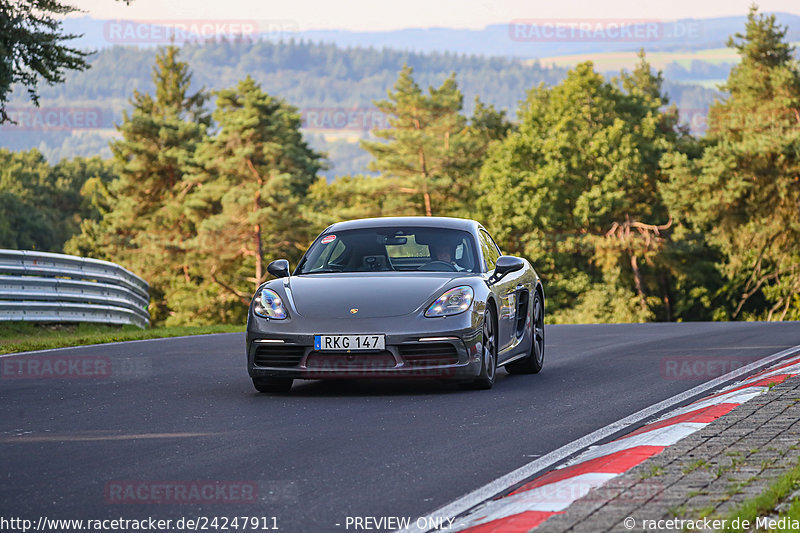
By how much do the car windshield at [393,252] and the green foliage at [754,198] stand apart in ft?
150

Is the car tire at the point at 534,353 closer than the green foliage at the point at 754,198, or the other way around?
the car tire at the point at 534,353

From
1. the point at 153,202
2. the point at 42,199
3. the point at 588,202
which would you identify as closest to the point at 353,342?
the point at 588,202

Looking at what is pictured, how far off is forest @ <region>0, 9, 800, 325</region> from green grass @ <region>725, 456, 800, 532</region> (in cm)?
5080

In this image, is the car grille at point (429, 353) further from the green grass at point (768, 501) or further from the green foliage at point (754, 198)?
the green foliage at point (754, 198)

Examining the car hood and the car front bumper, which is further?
the car hood

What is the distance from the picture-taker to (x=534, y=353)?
11.6 meters

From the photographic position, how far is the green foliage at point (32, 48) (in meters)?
20.8

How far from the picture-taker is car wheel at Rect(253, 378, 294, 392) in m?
9.74

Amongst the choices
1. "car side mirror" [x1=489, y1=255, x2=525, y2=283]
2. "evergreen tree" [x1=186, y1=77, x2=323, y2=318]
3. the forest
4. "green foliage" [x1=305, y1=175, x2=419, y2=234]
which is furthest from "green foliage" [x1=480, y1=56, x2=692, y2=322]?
"car side mirror" [x1=489, y1=255, x2=525, y2=283]

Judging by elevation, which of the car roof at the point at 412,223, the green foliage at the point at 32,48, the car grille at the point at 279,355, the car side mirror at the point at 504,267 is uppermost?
the green foliage at the point at 32,48

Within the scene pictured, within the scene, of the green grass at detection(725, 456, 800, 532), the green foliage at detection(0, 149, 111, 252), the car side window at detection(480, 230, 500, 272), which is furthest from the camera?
the green foliage at detection(0, 149, 111, 252)

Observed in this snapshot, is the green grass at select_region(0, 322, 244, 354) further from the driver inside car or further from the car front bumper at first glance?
the driver inside car

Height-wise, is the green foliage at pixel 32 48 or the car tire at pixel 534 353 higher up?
the green foliage at pixel 32 48

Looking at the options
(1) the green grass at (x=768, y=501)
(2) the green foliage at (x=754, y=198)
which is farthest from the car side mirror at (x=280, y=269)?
(2) the green foliage at (x=754, y=198)
